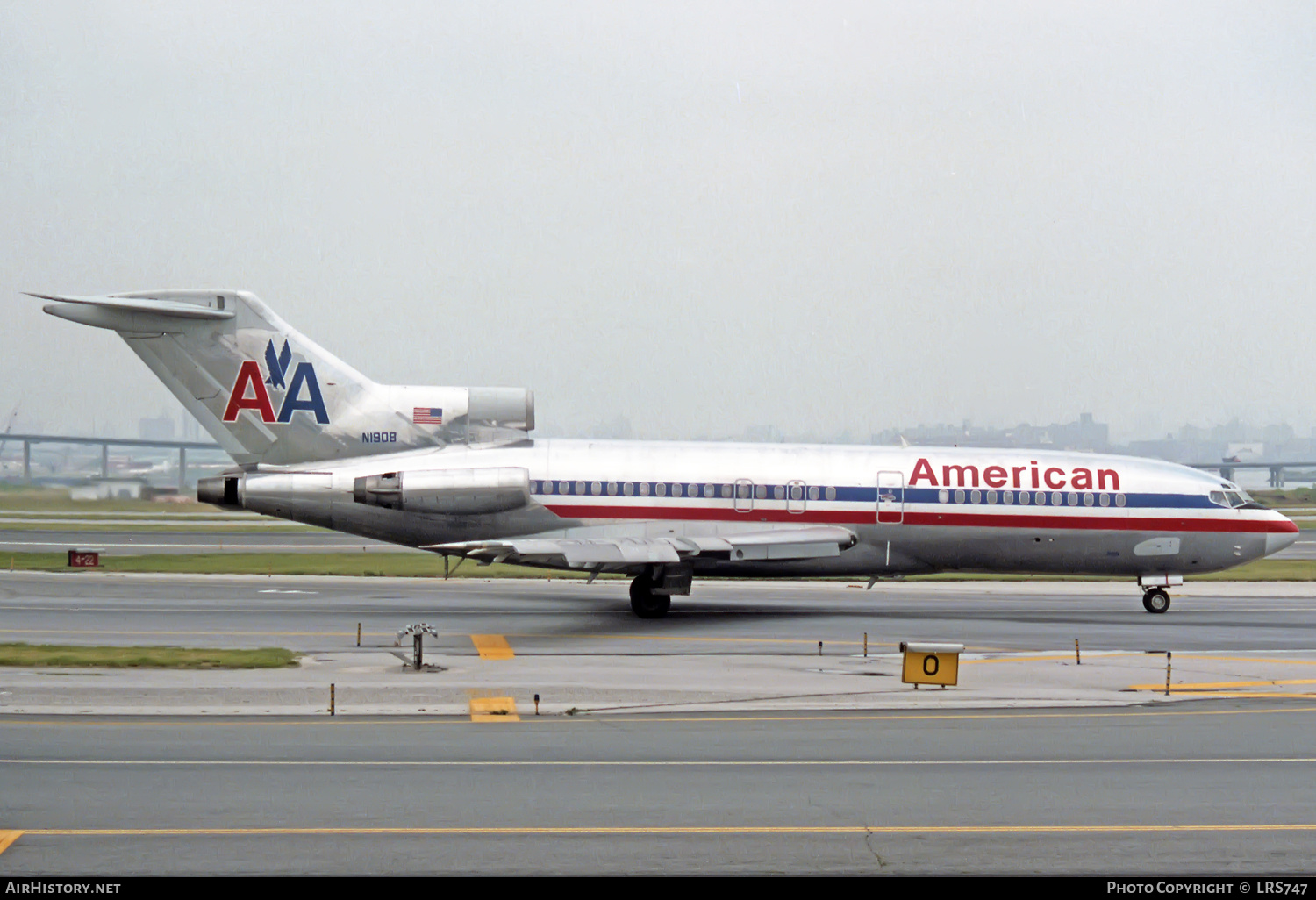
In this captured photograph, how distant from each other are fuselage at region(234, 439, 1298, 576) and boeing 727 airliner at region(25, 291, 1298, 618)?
48mm

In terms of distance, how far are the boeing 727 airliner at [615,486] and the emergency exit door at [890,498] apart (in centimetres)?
3

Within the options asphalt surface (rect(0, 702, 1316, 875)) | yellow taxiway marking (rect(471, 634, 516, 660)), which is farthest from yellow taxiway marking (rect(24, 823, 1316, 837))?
yellow taxiway marking (rect(471, 634, 516, 660))

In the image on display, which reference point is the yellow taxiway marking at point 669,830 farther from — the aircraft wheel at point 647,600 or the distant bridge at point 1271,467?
the distant bridge at point 1271,467

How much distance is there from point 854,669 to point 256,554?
111 ft

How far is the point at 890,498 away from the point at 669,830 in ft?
67.3

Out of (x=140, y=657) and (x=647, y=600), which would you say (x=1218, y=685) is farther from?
(x=140, y=657)

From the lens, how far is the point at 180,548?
5319cm

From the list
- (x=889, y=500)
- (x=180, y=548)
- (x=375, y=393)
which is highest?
(x=375, y=393)

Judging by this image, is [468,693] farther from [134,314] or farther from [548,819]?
[134,314]

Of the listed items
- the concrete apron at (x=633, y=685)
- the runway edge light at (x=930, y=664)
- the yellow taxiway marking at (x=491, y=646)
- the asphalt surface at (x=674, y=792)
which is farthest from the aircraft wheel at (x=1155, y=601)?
the yellow taxiway marking at (x=491, y=646)

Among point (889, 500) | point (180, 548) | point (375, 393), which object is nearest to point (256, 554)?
point (180, 548)

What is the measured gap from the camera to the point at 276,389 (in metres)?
30.4

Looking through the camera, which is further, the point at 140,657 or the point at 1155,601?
the point at 1155,601

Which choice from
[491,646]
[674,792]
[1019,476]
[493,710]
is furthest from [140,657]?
[1019,476]
